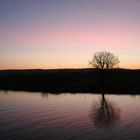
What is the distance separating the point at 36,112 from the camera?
41812 mm

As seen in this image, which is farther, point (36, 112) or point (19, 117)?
point (36, 112)

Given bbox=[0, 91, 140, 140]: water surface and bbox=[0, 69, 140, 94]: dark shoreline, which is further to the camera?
bbox=[0, 69, 140, 94]: dark shoreline

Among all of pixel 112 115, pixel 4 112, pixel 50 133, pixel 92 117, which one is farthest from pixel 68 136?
pixel 4 112

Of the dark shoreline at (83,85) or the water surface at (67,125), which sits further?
the dark shoreline at (83,85)

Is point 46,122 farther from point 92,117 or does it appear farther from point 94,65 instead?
point 94,65

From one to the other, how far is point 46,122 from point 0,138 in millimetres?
8787

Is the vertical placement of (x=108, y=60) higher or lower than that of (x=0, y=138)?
higher

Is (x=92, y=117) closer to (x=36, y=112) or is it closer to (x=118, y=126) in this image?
(x=118, y=126)

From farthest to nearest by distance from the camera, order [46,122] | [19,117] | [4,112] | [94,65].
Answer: [94,65] < [4,112] < [19,117] < [46,122]

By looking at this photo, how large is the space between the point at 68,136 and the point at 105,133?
3963 mm

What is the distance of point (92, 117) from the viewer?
1470 inches

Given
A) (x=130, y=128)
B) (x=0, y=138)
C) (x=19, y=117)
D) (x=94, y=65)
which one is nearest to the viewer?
(x=0, y=138)

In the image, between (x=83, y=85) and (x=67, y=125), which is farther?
(x=83, y=85)

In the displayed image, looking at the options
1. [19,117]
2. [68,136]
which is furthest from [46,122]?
[68,136]
